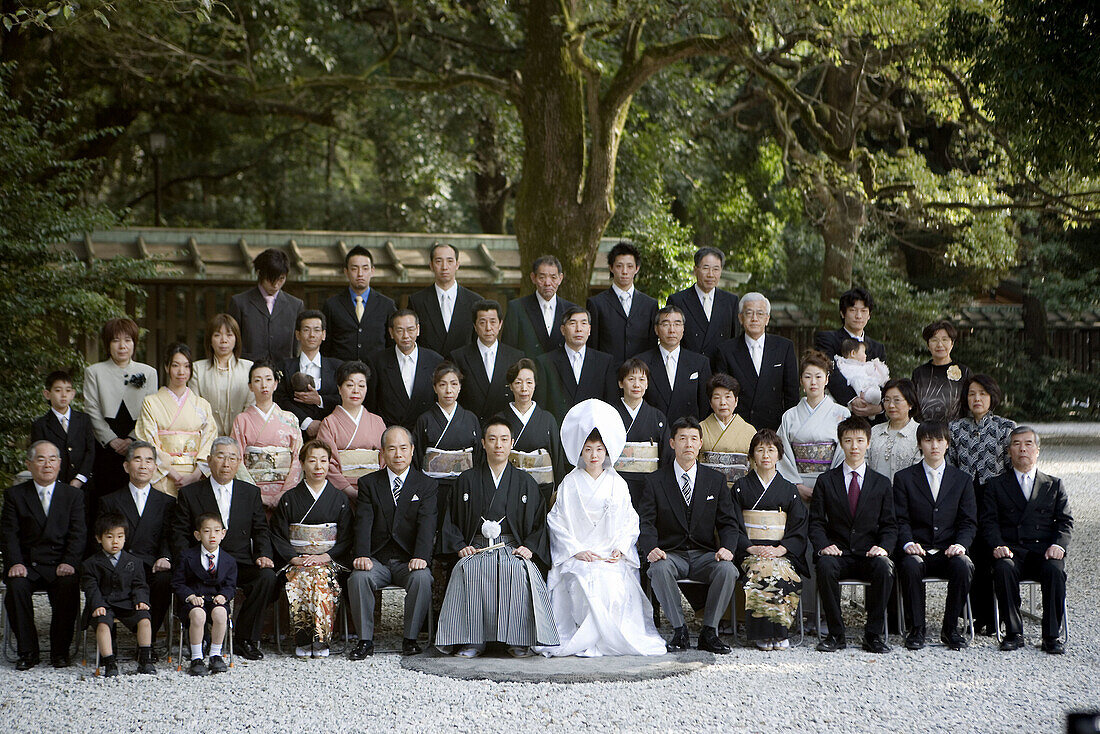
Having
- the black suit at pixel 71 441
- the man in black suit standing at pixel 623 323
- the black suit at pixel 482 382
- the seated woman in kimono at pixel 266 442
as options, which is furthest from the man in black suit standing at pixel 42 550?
the man in black suit standing at pixel 623 323

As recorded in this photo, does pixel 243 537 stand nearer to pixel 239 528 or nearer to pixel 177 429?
pixel 239 528

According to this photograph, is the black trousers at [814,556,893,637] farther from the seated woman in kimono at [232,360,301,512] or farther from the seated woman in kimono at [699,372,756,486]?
the seated woman in kimono at [232,360,301,512]

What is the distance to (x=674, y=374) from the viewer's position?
20.7ft

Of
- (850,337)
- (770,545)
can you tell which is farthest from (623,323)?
(770,545)

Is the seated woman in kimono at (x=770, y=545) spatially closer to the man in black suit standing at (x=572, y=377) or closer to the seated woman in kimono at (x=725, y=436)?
the seated woman in kimono at (x=725, y=436)

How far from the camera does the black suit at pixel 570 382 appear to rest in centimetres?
627

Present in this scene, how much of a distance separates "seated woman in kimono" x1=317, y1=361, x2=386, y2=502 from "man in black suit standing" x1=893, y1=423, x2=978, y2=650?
9.36 ft

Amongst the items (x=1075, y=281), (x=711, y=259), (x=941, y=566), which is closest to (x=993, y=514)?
(x=941, y=566)

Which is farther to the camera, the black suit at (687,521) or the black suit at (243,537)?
the black suit at (687,521)

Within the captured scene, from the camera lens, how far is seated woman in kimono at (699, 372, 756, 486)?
5914 millimetres

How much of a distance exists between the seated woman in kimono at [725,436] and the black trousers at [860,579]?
72cm

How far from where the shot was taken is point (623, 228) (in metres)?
14.7

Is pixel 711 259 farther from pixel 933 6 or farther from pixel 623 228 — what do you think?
pixel 623 228

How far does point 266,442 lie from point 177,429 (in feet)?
1.59
